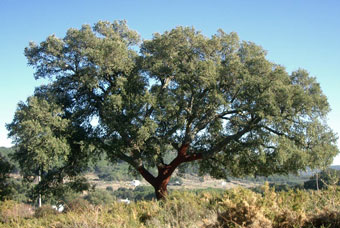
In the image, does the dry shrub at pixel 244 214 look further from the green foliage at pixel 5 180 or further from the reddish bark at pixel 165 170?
the green foliage at pixel 5 180

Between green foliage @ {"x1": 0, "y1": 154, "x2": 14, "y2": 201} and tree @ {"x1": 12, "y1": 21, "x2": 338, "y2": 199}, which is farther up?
tree @ {"x1": 12, "y1": 21, "x2": 338, "y2": 199}

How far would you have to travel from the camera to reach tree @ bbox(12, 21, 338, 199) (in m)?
16.4

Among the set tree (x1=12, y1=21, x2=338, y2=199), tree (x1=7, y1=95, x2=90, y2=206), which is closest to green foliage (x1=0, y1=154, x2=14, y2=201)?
tree (x1=7, y1=95, x2=90, y2=206)

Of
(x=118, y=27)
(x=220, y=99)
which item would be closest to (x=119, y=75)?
(x=118, y=27)

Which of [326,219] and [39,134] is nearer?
[326,219]

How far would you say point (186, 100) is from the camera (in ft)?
58.3

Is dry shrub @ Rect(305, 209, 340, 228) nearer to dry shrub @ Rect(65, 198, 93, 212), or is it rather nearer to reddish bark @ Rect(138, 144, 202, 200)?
dry shrub @ Rect(65, 198, 93, 212)

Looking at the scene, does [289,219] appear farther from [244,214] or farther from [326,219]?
[244,214]

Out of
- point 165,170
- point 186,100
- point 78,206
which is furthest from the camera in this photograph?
point 165,170

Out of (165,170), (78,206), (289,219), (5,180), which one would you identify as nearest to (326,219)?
(289,219)

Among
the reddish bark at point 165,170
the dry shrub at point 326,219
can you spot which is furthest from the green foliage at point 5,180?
the dry shrub at point 326,219

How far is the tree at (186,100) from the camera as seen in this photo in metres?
16.4

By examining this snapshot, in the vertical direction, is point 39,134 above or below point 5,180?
above

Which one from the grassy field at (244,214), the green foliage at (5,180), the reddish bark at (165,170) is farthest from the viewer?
the green foliage at (5,180)
